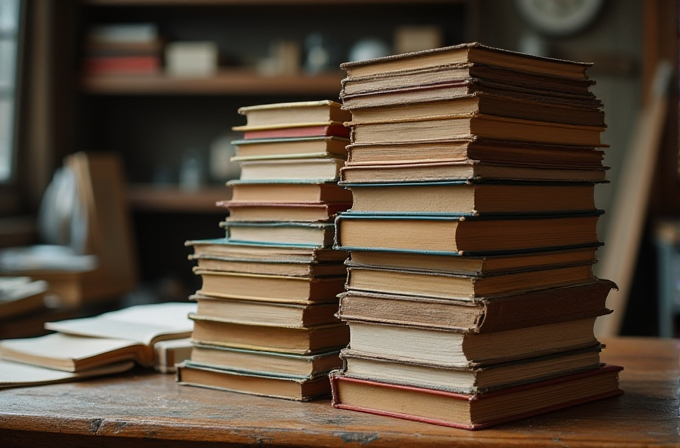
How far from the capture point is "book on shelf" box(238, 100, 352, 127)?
101 centimetres

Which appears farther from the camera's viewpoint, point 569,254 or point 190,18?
point 190,18

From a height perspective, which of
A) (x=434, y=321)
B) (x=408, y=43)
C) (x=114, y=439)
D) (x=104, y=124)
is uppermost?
Result: (x=408, y=43)

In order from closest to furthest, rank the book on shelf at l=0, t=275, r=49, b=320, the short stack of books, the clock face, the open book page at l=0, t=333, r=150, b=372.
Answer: the open book page at l=0, t=333, r=150, b=372 < the book on shelf at l=0, t=275, r=49, b=320 < the clock face < the short stack of books

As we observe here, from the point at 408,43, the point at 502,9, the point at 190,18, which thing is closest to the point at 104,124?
the point at 190,18

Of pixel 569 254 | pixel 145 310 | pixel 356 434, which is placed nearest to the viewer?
pixel 356 434

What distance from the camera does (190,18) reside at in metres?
4.83

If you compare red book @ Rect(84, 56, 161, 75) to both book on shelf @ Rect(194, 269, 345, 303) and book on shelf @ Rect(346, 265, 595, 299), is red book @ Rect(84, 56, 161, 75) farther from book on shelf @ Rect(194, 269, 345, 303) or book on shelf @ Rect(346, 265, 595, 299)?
book on shelf @ Rect(346, 265, 595, 299)

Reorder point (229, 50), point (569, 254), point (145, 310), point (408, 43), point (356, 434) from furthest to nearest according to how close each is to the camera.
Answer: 1. point (229, 50)
2. point (408, 43)
3. point (145, 310)
4. point (569, 254)
5. point (356, 434)

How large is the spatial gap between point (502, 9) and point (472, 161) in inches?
151

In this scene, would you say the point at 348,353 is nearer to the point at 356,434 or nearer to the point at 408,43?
the point at 356,434

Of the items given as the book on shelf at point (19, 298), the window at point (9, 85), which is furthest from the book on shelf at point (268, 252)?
the window at point (9, 85)

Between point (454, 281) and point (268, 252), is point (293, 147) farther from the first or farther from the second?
point (454, 281)

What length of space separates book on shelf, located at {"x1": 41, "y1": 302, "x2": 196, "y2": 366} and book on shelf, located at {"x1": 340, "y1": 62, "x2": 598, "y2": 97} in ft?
1.37

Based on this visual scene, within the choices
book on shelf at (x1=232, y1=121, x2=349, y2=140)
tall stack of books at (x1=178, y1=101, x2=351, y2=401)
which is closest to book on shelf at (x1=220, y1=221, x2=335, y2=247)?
tall stack of books at (x1=178, y1=101, x2=351, y2=401)
